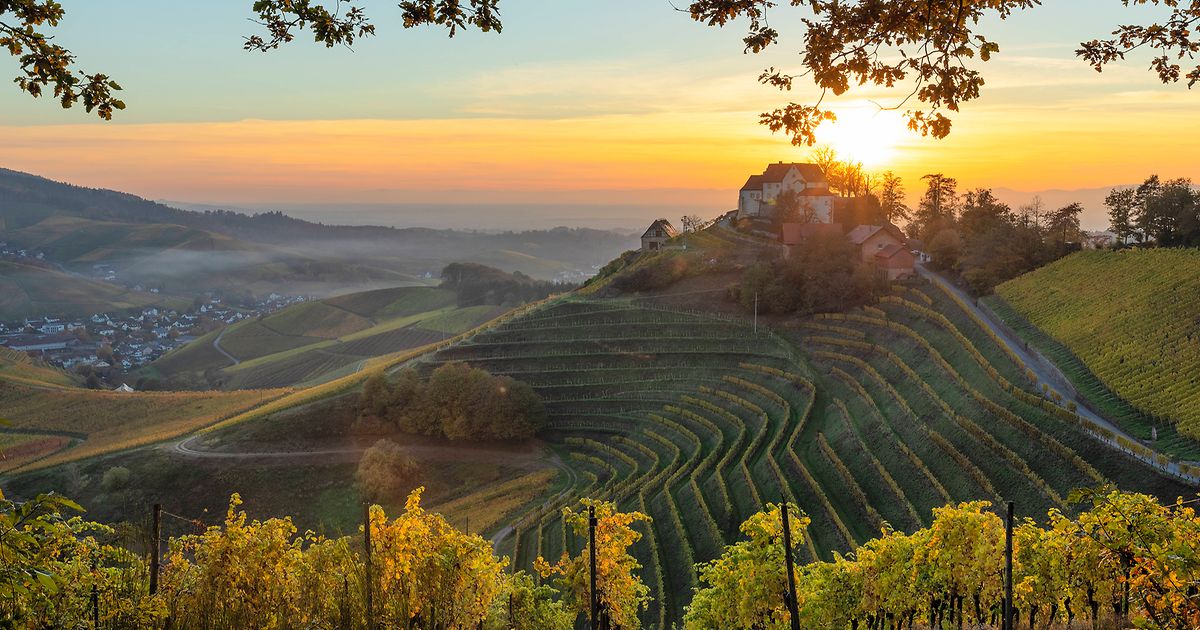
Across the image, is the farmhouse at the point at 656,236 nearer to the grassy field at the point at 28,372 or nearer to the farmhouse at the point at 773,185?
the farmhouse at the point at 773,185

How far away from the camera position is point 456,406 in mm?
67938

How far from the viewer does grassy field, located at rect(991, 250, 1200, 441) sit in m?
34.7

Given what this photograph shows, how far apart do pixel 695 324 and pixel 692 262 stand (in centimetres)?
1480

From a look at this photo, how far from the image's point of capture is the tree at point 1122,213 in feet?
193

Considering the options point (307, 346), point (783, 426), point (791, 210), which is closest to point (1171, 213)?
point (783, 426)

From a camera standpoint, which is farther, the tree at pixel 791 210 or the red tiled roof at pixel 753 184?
the red tiled roof at pixel 753 184

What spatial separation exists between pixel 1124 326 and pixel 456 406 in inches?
1821

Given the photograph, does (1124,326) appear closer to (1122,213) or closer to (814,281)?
(1122,213)

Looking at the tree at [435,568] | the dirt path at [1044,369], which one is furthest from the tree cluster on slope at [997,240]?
the tree at [435,568]

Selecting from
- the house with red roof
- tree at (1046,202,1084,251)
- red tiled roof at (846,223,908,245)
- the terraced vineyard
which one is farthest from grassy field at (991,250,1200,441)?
red tiled roof at (846,223,908,245)

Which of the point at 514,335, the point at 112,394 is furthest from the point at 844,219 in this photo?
the point at 112,394

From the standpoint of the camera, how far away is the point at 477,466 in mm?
65312

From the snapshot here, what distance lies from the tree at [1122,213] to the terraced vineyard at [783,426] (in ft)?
41.8

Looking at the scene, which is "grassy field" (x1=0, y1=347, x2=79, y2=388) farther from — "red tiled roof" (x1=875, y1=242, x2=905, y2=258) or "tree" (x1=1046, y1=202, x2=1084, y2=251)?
"tree" (x1=1046, y1=202, x2=1084, y2=251)
